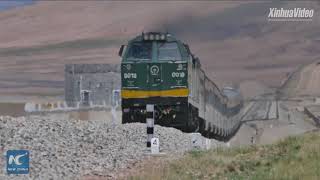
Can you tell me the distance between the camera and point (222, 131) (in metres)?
38.6

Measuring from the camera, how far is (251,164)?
44.8 feet

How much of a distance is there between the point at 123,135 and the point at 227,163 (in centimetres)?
538

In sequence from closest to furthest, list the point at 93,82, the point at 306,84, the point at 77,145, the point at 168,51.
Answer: the point at 77,145 < the point at 168,51 < the point at 93,82 < the point at 306,84

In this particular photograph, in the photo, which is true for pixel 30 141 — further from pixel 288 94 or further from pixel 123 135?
pixel 288 94

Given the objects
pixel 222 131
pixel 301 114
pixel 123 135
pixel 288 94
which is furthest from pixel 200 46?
pixel 123 135

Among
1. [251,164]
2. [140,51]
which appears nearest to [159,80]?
[140,51]

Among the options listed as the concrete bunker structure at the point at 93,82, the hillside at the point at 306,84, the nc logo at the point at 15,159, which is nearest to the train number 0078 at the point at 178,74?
the nc logo at the point at 15,159

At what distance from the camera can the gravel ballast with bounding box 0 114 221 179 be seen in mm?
13737

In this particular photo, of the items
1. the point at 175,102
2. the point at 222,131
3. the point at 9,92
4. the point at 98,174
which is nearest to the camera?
the point at 98,174

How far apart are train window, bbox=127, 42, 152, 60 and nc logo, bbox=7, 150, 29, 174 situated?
13.7 metres
